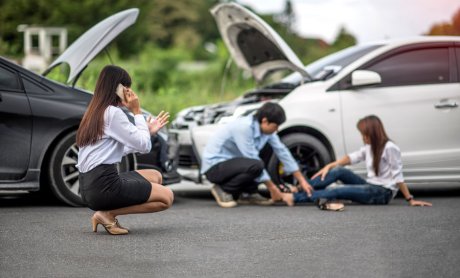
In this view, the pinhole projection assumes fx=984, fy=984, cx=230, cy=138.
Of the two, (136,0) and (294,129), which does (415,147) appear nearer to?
(294,129)

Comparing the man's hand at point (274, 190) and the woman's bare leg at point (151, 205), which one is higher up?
the woman's bare leg at point (151, 205)

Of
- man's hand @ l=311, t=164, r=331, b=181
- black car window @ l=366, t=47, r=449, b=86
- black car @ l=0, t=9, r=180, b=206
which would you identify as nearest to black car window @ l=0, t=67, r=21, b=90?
black car @ l=0, t=9, r=180, b=206

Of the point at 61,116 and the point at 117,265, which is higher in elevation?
the point at 61,116

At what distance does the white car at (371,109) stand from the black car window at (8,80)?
214cm

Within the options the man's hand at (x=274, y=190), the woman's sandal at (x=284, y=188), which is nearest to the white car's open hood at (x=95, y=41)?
the man's hand at (x=274, y=190)

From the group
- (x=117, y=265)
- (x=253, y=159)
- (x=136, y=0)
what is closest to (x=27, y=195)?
(x=253, y=159)

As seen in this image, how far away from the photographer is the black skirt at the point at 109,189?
7.79 metres

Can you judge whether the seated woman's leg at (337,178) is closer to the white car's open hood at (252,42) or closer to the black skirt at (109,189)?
the white car's open hood at (252,42)

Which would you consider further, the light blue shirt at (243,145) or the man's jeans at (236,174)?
the light blue shirt at (243,145)

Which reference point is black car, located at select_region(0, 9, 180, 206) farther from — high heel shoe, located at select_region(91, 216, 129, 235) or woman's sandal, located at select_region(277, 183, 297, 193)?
high heel shoe, located at select_region(91, 216, 129, 235)

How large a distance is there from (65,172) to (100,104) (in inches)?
85.4

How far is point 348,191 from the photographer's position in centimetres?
1009

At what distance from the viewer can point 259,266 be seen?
6539mm

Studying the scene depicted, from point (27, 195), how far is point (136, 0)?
39.0m
